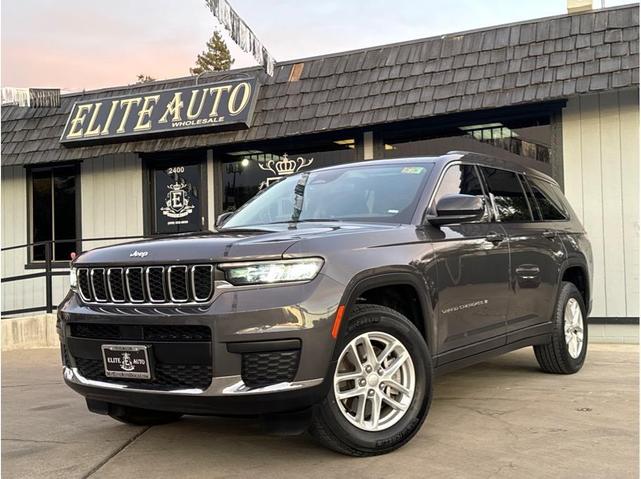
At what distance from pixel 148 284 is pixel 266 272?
67cm

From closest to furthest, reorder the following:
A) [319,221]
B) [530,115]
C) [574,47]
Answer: [319,221]
[574,47]
[530,115]

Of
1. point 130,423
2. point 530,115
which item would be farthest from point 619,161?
point 130,423

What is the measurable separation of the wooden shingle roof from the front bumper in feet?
18.3

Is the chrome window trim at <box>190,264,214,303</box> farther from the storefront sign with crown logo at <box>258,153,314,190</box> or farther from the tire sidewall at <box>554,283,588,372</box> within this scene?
the storefront sign with crown logo at <box>258,153,314,190</box>

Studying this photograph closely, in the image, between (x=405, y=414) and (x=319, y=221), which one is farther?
(x=319, y=221)

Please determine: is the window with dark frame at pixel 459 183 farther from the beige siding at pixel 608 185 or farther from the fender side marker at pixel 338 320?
the beige siding at pixel 608 185

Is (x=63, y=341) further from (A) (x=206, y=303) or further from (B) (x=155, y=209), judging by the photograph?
(B) (x=155, y=209)

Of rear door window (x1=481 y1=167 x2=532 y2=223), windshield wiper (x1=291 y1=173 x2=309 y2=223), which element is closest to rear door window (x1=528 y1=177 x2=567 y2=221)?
rear door window (x1=481 y1=167 x2=532 y2=223)

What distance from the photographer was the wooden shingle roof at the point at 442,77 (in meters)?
7.78

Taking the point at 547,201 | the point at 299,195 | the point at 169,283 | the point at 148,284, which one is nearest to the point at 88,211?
the point at 299,195

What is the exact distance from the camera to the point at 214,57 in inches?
1688

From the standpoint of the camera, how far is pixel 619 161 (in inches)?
328

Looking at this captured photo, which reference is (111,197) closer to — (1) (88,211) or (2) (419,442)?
(1) (88,211)

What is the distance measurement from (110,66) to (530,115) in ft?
33.0
